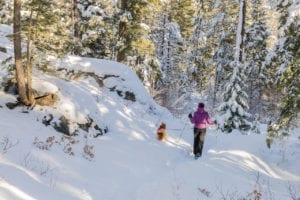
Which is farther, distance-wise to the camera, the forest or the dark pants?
the dark pants

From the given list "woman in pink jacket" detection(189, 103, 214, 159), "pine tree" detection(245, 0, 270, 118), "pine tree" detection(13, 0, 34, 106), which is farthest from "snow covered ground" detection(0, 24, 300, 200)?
"pine tree" detection(245, 0, 270, 118)

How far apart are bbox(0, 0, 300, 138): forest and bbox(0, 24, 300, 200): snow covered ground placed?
125cm

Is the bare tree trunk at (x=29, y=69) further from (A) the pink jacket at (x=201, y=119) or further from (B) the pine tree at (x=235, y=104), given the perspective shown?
(B) the pine tree at (x=235, y=104)

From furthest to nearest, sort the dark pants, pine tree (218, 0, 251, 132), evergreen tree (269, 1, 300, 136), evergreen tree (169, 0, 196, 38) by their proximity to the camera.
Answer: evergreen tree (169, 0, 196, 38)
pine tree (218, 0, 251, 132)
the dark pants
evergreen tree (269, 1, 300, 136)

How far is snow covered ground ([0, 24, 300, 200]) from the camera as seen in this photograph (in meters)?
8.42

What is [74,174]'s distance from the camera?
9.09m

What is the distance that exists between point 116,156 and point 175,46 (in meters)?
35.4

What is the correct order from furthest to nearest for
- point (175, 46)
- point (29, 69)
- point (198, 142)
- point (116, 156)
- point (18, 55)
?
1. point (175, 46)
2. point (198, 142)
3. point (29, 69)
4. point (18, 55)
5. point (116, 156)

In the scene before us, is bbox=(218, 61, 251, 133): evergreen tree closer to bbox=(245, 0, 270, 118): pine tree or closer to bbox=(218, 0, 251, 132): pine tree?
bbox=(218, 0, 251, 132): pine tree

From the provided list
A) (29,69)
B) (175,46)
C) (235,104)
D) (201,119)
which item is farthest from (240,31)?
(175,46)

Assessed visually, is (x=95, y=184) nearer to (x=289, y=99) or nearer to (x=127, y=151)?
(x=127, y=151)

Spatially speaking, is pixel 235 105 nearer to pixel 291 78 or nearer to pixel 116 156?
pixel 291 78

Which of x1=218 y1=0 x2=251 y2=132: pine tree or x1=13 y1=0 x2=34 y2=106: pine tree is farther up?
x1=13 y1=0 x2=34 y2=106: pine tree

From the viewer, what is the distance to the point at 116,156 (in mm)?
11695
